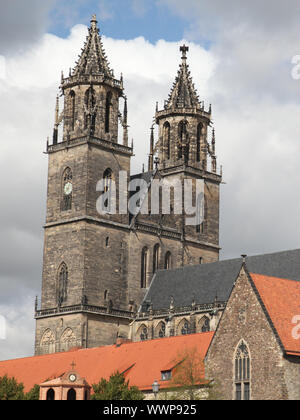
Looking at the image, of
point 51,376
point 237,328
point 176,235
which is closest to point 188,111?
point 176,235

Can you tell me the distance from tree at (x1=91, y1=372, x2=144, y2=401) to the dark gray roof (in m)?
31.1

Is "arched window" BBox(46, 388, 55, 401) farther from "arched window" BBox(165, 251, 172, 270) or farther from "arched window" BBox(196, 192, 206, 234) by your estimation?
"arched window" BBox(196, 192, 206, 234)

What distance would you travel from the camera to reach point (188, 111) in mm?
107500

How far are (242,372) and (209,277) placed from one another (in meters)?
41.5

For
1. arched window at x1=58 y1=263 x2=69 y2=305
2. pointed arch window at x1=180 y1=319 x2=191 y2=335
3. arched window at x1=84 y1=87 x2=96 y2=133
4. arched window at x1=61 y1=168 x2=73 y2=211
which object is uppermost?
arched window at x1=84 y1=87 x2=96 y2=133

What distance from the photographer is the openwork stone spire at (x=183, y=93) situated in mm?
108438

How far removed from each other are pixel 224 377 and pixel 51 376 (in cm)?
1878

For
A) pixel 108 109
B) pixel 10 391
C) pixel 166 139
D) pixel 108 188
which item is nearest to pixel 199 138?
pixel 166 139

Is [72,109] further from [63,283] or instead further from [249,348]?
[249,348]

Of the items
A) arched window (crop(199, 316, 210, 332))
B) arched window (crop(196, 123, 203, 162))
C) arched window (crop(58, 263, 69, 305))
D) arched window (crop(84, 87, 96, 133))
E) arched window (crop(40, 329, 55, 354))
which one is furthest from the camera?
arched window (crop(196, 123, 203, 162))

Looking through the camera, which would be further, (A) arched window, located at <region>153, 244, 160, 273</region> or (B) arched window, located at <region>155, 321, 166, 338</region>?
(A) arched window, located at <region>153, 244, 160, 273</region>

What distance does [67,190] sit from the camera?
95812 mm

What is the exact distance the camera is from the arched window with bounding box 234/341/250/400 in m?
52.8

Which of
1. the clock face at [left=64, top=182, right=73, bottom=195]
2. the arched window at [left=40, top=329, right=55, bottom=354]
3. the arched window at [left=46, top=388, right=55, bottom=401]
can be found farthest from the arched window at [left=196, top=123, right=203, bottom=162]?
the arched window at [left=46, top=388, right=55, bottom=401]
